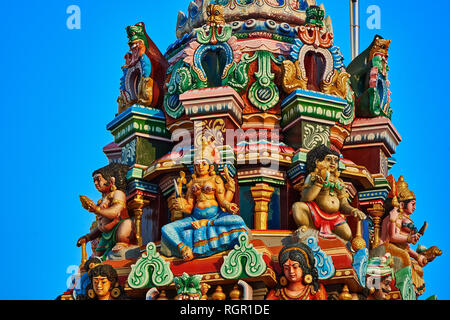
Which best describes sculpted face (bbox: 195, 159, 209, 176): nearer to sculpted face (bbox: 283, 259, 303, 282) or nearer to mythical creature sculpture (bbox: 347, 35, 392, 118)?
sculpted face (bbox: 283, 259, 303, 282)

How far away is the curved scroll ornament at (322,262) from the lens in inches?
1084

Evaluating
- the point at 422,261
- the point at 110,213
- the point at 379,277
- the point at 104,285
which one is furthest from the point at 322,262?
the point at 110,213

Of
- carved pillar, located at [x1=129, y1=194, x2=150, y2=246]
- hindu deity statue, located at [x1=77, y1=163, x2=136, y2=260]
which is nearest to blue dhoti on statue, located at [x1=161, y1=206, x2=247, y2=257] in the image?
hindu deity statue, located at [x1=77, y1=163, x2=136, y2=260]

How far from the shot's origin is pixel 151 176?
Answer: 30.4 metres

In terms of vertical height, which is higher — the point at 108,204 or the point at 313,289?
the point at 108,204

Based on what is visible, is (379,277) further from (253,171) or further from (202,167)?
(202,167)

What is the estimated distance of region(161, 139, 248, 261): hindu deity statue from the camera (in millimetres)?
27953

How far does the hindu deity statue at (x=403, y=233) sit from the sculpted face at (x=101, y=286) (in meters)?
6.01

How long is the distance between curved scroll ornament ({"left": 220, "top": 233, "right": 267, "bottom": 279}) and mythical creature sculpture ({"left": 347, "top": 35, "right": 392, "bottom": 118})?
223 inches

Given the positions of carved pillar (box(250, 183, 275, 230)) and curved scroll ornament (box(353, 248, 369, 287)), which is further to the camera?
carved pillar (box(250, 183, 275, 230))

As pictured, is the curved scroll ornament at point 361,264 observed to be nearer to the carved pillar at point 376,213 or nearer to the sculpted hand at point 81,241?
the carved pillar at point 376,213

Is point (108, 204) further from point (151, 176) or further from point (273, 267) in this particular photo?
point (273, 267)
